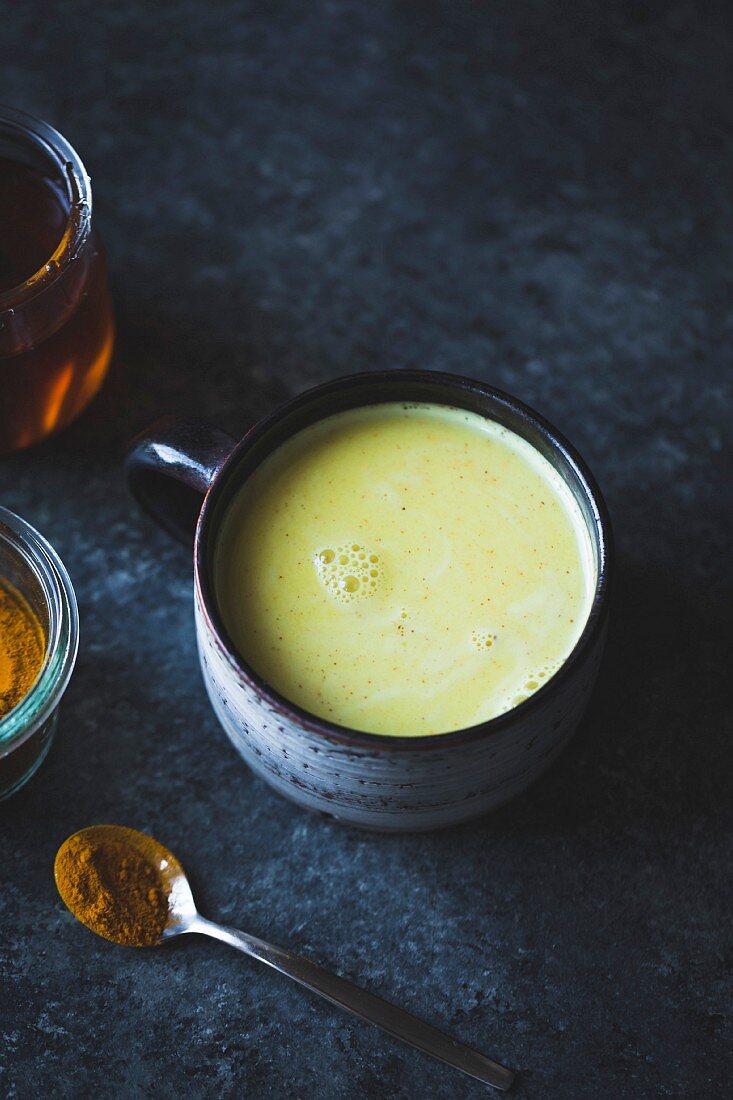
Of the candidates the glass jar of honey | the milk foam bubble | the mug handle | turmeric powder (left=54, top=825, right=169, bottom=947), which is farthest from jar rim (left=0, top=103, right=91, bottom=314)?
turmeric powder (left=54, top=825, right=169, bottom=947)

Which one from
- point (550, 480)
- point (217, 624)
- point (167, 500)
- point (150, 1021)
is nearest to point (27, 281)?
point (167, 500)

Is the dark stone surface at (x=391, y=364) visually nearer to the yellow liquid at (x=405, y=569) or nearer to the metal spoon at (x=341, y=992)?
the metal spoon at (x=341, y=992)

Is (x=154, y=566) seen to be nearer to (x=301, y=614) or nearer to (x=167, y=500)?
(x=167, y=500)

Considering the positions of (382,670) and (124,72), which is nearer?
(382,670)

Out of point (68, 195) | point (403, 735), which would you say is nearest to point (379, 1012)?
point (403, 735)

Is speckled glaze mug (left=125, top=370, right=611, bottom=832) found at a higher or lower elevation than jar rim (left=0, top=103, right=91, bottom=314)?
lower

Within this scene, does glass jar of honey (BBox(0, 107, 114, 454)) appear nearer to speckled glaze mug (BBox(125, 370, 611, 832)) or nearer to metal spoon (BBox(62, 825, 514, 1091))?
speckled glaze mug (BBox(125, 370, 611, 832))
